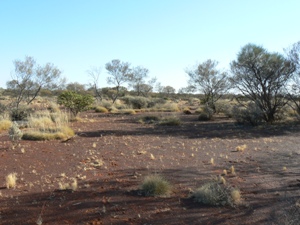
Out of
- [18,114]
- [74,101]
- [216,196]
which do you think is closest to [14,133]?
[216,196]

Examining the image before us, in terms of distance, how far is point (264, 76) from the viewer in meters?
22.4

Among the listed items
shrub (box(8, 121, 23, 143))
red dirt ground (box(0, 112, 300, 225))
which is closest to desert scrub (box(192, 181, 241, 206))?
red dirt ground (box(0, 112, 300, 225))

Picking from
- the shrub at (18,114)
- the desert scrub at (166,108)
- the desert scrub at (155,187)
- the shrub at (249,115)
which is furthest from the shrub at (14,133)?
the desert scrub at (166,108)

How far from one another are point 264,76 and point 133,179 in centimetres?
1798

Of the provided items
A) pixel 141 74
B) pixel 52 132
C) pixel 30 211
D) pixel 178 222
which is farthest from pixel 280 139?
pixel 141 74

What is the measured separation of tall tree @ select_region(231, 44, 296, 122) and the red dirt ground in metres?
10.3

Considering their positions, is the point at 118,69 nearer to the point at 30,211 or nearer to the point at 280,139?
the point at 280,139

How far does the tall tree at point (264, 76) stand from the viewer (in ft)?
72.6

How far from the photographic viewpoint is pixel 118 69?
164 feet

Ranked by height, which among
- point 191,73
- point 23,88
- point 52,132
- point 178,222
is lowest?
point 178,222

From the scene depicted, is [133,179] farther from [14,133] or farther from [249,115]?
[249,115]

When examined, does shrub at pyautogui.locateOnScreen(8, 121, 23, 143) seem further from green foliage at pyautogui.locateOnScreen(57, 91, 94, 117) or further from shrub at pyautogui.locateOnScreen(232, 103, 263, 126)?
shrub at pyautogui.locateOnScreen(232, 103, 263, 126)

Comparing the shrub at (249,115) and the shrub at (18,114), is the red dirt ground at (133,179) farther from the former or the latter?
the shrub at (249,115)

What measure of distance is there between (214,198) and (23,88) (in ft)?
74.5
